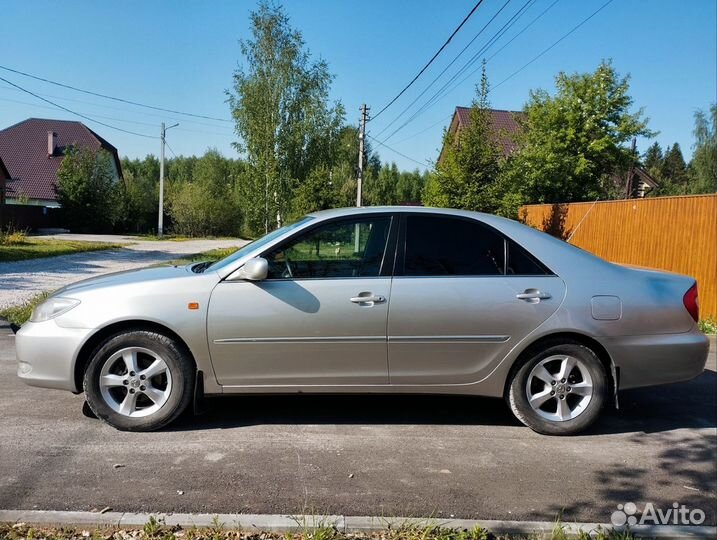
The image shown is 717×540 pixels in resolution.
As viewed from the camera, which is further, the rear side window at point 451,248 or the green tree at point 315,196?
the green tree at point 315,196

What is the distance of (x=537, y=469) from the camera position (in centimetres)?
359

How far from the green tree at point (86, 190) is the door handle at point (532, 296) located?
40.9m

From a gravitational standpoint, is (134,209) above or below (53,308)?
above

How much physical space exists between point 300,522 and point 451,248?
2.27 meters

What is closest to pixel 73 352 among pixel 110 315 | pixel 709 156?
pixel 110 315

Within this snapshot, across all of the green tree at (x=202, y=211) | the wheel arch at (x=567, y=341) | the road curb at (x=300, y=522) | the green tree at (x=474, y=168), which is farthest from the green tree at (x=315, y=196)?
the road curb at (x=300, y=522)

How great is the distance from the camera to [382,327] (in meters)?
3.97

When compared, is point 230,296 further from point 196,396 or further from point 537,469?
point 537,469

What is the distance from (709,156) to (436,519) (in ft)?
140

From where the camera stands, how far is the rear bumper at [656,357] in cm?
408

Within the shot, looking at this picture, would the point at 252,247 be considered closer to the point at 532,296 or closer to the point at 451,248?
the point at 451,248

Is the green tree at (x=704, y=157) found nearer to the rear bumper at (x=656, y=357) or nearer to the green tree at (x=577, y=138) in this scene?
the green tree at (x=577, y=138)

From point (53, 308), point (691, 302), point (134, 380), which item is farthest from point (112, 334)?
point (691, 302)

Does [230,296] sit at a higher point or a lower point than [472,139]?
lower
